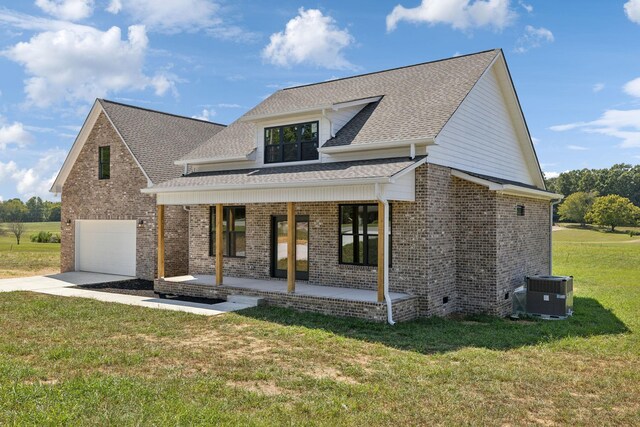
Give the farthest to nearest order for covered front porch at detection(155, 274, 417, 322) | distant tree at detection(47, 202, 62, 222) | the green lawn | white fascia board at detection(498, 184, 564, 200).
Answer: distant tree at detection(47, 202, 62, 222) → white fascia board at detection(498, 184, 564, 200) → covered front porch at detection(155, 274, 417, 322) → the green lawn

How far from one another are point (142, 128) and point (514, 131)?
14.9 metres

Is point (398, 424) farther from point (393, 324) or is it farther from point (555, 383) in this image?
point (393, 324)

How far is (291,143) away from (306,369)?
29.1ft

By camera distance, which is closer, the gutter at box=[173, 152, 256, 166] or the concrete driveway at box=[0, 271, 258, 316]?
the concrete driveway at box=[0, 271, 258, 316]

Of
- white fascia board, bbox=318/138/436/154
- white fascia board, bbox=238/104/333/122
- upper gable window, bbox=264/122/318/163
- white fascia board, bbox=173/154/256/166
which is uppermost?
white fascia board, bbox=238/104/333/122

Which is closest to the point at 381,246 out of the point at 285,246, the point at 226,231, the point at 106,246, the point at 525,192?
the point at 285,246

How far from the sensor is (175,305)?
42.9 feet

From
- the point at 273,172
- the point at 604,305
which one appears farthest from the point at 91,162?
the point at 604,305

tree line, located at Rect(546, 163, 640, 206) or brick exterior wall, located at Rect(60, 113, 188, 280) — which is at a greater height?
tree line, located at Rect(546, 163, 640, 206)

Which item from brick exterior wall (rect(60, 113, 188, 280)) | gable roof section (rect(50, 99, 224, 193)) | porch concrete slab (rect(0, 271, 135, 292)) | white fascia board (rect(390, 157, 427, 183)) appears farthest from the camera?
gable roof section (rect(50, 99, 224, 193))

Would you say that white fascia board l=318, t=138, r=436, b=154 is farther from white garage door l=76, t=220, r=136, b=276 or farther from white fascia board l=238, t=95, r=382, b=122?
white garage door l=76, t=220, r=136, b=276

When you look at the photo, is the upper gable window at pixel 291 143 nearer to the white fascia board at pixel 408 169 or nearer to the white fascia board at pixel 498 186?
the white fascia board at pixel 408 169

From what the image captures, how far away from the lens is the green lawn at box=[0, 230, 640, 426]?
5.79 meters

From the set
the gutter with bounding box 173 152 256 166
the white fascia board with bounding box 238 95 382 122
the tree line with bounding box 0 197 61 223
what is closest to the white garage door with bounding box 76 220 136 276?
the gutter with bounding box 173 152 256 166
